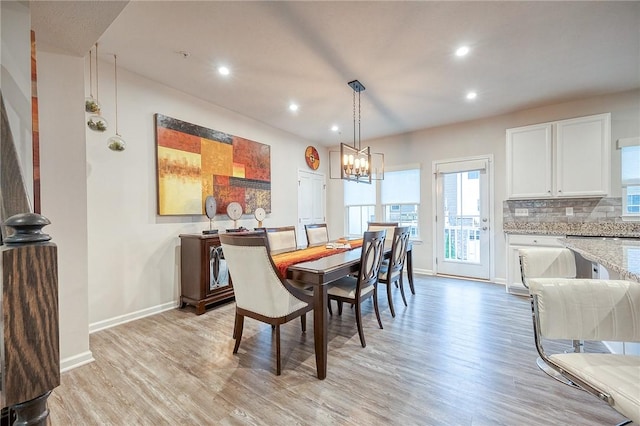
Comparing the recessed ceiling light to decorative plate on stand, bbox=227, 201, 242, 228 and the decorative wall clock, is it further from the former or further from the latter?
the decorative wall clock

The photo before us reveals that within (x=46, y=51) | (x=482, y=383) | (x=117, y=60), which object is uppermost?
(x=117, y=60)

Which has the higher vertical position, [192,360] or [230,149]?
[230,149]

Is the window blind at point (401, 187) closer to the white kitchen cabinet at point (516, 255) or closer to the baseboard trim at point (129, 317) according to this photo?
the white kitchen cabinet at point (516, 255)

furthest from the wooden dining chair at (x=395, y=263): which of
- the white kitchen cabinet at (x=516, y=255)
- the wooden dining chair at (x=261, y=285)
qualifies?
the white kitchen cabinet at (x=516, y=255)

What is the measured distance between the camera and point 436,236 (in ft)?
16.3

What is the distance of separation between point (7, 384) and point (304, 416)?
1452 mm

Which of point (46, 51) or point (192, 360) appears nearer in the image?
point (46, 51)

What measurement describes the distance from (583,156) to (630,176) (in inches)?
25.0

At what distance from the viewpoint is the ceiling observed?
2.03 meters

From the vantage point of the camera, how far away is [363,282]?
8.19ft

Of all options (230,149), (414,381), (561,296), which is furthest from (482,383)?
(230,149)

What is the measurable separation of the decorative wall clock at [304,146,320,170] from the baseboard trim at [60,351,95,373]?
4483 mm

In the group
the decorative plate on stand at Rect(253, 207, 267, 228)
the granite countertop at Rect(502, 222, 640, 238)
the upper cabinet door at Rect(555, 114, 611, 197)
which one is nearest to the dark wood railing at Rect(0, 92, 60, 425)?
the decorative plate on stand at Rect(253, 207, 267, 228)

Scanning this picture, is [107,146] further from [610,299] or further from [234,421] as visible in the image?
[610,299]
